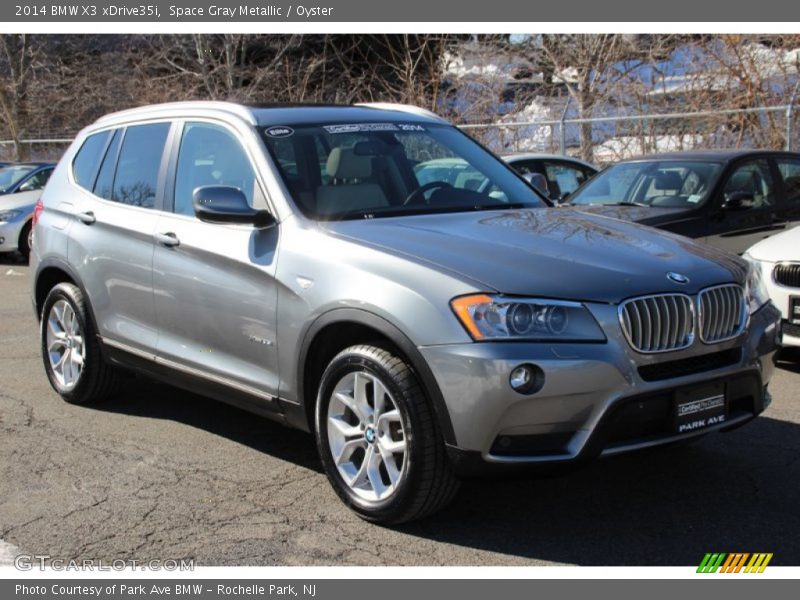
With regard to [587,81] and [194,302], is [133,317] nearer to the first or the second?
[194,302]

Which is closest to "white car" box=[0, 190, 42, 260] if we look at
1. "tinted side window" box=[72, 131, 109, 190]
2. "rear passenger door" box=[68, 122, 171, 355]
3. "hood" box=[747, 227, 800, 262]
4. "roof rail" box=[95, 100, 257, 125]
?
"tinted side window" box=[72, 131, 109, 190]

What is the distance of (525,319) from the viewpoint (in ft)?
13.3

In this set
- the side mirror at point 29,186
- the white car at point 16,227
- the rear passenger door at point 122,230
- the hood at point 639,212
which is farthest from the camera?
the side mirror at point 29,186

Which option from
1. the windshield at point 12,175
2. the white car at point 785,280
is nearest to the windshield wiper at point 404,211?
the white car at point 785,280

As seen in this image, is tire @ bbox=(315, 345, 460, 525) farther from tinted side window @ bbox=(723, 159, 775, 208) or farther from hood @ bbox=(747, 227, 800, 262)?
tinted side window @ bbox=(723, 159, 775, 208)

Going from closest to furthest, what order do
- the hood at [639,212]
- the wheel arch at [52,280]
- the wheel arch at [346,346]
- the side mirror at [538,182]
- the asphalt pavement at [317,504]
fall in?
the wheel arch at [346,346] → the asphalt pavement at [317,504] → the side mirror at [538,182] → the wheel arch at [52,280] → the hood at [639,212]

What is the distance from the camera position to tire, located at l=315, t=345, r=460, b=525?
166 inches

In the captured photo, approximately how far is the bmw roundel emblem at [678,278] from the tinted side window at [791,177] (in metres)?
6.47

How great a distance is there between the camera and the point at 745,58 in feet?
58.0

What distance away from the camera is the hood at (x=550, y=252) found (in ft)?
13.7

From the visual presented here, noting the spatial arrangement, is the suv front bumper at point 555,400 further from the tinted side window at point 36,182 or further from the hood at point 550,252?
the tinted side window at point 36,182

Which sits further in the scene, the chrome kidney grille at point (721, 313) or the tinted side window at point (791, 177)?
the tinted side window at point (791, 177)

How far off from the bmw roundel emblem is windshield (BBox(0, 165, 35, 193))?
46.5ft

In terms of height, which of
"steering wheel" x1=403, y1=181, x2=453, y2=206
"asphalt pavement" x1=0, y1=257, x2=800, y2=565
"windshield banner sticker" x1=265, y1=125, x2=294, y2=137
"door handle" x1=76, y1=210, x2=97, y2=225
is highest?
"windshield banner sticker" x1=265, y1=125, x2=294, y2=137
